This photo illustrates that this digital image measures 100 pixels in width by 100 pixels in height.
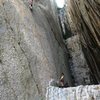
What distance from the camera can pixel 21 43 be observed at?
12.5 feet

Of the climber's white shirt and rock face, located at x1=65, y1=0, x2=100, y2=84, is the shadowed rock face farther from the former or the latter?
the climber's white shirt

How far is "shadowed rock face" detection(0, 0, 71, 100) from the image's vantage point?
336 centimetres

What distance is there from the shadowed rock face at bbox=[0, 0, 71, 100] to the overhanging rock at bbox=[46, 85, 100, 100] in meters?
1.26

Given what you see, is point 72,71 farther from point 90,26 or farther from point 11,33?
point 11,33

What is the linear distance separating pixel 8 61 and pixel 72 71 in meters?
3.29

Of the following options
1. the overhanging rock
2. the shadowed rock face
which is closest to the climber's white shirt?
the shadowed rock face

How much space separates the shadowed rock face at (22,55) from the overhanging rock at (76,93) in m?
1.26

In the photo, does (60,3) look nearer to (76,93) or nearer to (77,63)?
(77,63)

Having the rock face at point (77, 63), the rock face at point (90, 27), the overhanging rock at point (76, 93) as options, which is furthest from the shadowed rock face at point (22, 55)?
the rock face at point (77, 63)

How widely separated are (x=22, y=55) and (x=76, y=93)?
1.84 meters

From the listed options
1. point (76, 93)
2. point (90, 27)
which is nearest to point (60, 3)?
point (90, 27)

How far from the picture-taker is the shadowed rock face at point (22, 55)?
132 inches

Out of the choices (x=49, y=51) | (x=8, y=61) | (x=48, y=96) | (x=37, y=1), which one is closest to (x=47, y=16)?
(x=37, y=1)

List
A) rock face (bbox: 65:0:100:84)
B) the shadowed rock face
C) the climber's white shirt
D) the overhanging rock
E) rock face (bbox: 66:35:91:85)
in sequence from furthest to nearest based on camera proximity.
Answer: the climber's white shirt < rock face (bbox: 66:35:91:85) < rock face (bbox: 65:0:100:84) < the shadowed rock face < the overhanging rock
